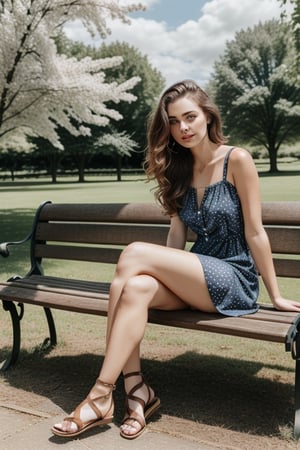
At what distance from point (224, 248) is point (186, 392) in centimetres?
95

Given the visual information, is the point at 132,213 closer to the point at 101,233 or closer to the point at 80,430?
the point at 101,233

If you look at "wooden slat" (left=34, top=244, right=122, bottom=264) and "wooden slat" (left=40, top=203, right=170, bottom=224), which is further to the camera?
"wooden slat" (left=34, top=244, right=122, bottom=264)

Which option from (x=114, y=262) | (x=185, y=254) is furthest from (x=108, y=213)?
(x=185, y=254)

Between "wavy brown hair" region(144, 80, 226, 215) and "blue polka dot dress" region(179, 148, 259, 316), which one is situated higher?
"wavy brown hair" region(144, 80, 226, 215)

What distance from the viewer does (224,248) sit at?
3.39 m

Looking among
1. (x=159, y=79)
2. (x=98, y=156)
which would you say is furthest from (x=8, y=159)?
(x=159, y=79)

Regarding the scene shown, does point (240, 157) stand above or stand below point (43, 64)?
below

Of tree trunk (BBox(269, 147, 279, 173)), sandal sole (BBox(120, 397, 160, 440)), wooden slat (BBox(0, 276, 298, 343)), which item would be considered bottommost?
tree trunk (BBox(269, 147, 279, 173))

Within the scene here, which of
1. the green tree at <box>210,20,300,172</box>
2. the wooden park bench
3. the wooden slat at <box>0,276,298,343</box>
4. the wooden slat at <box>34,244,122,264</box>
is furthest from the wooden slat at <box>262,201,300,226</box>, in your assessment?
the green tree at <box>210,20,300,172</box>

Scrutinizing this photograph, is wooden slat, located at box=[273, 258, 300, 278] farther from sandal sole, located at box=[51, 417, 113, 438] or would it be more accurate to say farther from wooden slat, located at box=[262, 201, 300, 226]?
sandal sole, located at box=[51, 417, 113, 438]

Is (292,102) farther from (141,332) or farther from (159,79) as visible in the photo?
(141,332)

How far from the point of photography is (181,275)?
3.16 m

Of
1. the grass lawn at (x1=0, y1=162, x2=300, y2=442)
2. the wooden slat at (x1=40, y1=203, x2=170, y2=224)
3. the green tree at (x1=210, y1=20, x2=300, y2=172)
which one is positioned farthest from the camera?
the green tree at (x1=210, y1=20, x2=300, y2=172)

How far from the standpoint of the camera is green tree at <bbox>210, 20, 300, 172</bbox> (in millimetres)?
48969
